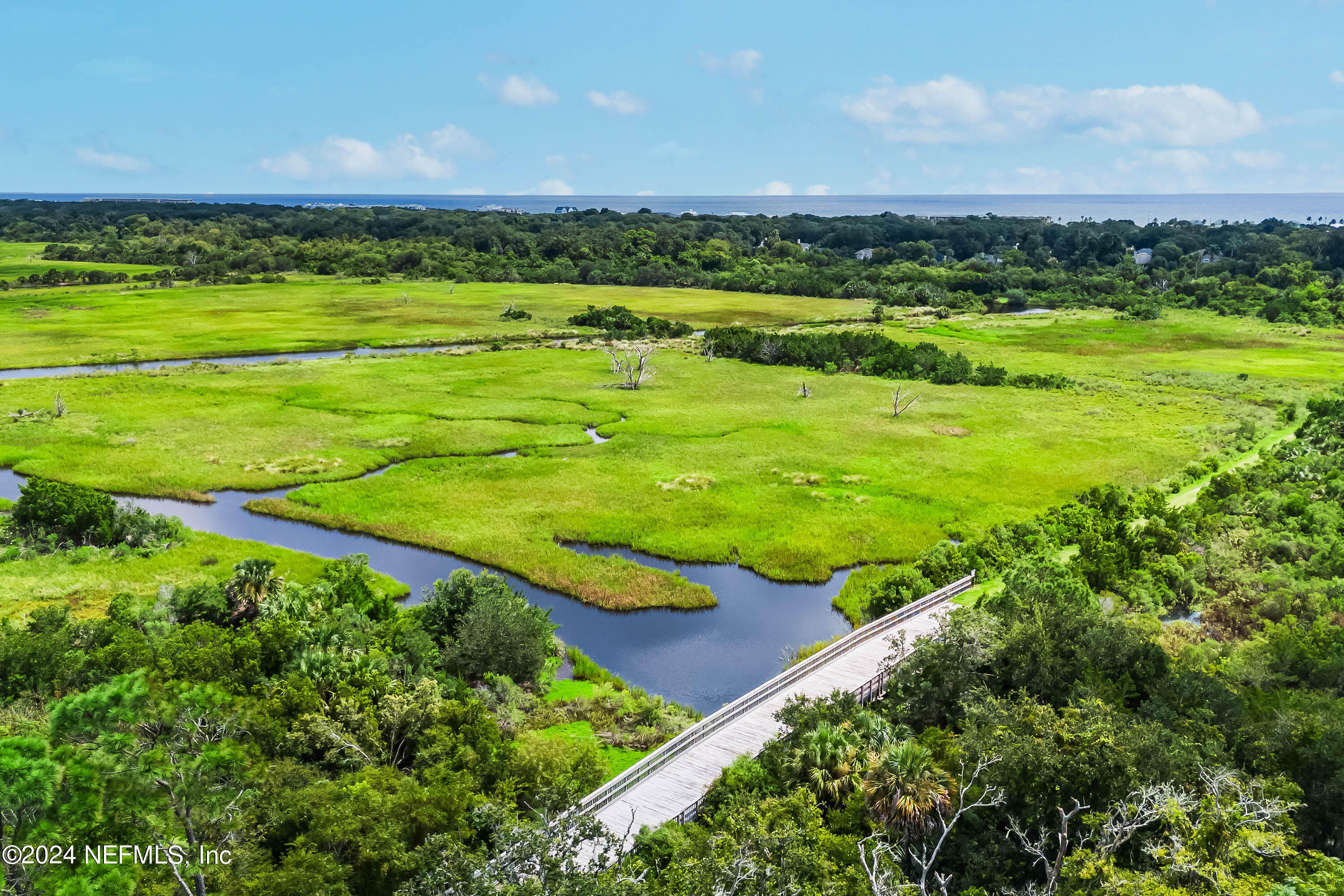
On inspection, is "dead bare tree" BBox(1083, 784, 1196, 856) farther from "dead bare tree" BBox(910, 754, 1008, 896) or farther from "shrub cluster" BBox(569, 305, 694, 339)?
"shrub cluster" BBox(569, 305, 694, 339)

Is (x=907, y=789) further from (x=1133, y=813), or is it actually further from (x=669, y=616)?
(x=669, y=616)

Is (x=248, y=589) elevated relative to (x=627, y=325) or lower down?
lower down

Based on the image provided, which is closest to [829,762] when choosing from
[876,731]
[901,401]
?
[876,731]

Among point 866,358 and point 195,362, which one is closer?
point 195,362

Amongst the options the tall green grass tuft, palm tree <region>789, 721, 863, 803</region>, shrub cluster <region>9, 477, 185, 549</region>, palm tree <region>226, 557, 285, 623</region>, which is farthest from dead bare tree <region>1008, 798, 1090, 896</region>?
shrub cluster <region>9, 477, 185, 549</region>

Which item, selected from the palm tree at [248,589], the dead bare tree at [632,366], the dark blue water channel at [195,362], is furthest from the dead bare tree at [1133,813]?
the dark blue water channel at [195,362]

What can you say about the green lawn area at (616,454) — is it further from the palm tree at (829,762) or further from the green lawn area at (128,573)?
the palm tree at (829,762)
